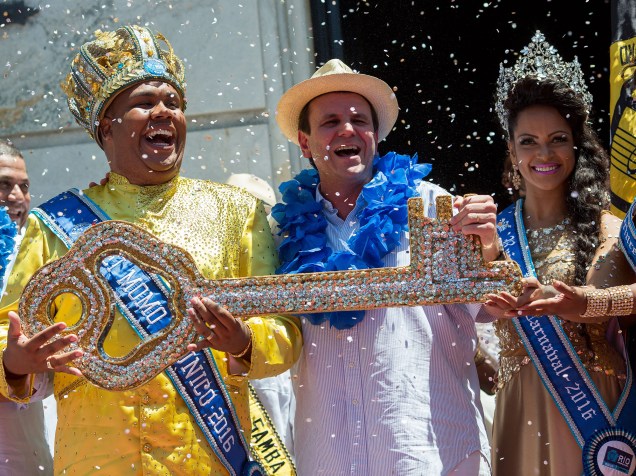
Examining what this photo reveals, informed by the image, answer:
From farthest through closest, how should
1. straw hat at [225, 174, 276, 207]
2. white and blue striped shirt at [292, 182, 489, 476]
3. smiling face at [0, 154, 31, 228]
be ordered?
straw hat at [225, 174, 276, 207], smiling face at [0, 154, 31, 228], white and blue striped shirt at [292, 182, 489, 476]

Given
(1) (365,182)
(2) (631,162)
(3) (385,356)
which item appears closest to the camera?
(3) (385,356)

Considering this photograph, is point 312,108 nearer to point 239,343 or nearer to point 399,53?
point 239,343

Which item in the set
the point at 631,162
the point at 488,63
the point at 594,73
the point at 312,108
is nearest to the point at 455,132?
the point at 488,63

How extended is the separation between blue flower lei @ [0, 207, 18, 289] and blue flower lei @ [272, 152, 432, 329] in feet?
3.10

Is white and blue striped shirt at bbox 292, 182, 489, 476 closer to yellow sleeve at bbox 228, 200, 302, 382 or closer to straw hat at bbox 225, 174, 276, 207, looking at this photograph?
yellow sleeve at bbox 228, 200, 302, 382

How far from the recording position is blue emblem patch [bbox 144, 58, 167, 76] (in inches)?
134

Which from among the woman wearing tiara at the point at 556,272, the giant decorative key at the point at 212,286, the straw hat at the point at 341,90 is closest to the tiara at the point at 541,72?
the woman wearing tiara at the point at 556,272

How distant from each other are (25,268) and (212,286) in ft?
1.85

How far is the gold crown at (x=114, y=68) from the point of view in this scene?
339 cm

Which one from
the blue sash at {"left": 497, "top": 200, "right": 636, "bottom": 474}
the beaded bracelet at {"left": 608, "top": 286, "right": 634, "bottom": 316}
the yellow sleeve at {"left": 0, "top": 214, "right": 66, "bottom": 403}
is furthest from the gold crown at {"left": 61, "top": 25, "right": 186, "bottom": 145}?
the beaded bracelet at {"left": 608, "top": 286, "right": 634, "bottom": 316}

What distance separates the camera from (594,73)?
6836 millimetres

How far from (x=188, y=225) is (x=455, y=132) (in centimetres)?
376

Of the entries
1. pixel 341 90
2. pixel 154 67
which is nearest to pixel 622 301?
pixel 341 90

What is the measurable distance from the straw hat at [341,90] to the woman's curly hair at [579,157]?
46cm
